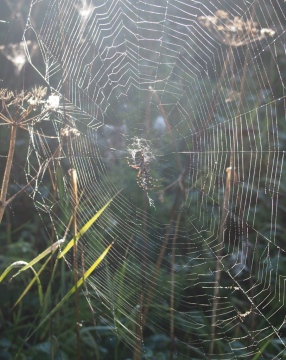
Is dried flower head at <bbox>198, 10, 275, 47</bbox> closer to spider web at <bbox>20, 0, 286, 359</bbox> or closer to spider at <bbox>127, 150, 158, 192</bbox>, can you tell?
spider web at <bbox>20, 0, 286, 359</bbox>

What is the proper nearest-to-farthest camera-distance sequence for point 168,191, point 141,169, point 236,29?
point 236,29, point 141,169, point 168,191

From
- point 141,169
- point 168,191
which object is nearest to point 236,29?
point 141,169

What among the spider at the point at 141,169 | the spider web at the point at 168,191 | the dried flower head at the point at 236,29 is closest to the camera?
the dried flower head at the point at 236,29

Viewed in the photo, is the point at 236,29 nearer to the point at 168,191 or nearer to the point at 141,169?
the point at 141,169

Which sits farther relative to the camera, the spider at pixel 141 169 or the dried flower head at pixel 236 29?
the spider at pixel 141 169

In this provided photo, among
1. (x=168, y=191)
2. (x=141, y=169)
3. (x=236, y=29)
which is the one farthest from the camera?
(x=168, y=191)

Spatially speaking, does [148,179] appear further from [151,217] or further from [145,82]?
[145,82]

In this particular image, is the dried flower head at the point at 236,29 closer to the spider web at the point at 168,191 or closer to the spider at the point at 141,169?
the spider web at the point at 168,191

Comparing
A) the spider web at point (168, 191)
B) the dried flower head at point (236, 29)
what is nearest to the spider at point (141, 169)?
the spider web at point (168, 191)

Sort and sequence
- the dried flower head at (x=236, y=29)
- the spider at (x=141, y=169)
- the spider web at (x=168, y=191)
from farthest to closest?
the spider at (x=141, y=169) < the spider web at (x=168, y=191) < the dried flower head at (x=236, y=29)

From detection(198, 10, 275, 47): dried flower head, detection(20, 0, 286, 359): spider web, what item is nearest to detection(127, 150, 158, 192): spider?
detection(20, 0, 286, 359): spider web

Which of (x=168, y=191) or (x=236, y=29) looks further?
(x=168, y=191)
